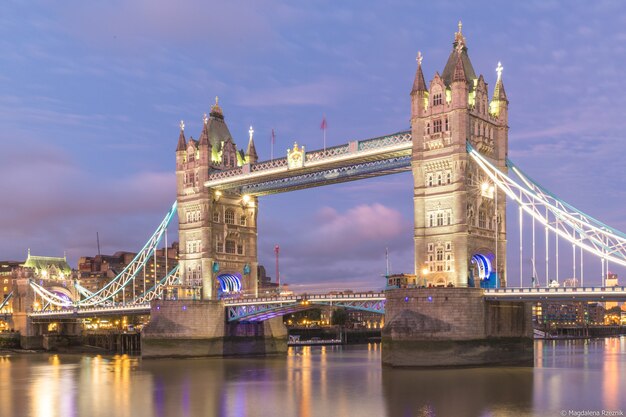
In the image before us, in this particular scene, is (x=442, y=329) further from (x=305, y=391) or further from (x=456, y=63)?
(x=456, y=63)

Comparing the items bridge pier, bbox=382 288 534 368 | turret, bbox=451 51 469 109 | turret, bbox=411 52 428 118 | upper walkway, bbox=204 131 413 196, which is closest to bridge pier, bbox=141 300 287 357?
upper walkway, bbox=204 131 413 196

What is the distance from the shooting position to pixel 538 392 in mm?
47969

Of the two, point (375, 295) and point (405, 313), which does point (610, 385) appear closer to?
point (405, 313)

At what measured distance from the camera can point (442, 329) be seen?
5794 centimetres

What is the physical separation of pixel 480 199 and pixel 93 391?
1250 inches

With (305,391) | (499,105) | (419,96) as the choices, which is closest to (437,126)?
(419,96)

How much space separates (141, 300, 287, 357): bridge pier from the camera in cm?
7944

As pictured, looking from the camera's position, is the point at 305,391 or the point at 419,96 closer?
the point at 305,391

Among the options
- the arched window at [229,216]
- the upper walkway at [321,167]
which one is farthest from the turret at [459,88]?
the arched window at [229,216]

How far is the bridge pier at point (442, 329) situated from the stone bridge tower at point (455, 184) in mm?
3260

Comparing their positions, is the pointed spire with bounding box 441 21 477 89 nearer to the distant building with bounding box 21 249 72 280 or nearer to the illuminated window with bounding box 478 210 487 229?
the illuminated window with bounding box 478 210 487 229

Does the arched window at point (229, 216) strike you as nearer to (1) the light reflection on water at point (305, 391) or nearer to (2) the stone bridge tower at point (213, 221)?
(2) the stone bridge tower at point (213, 221)

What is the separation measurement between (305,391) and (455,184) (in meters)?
20.8

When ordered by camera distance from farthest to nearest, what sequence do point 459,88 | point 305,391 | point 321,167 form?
1. point 321,167
2. point 459,88
3. point 305,391
